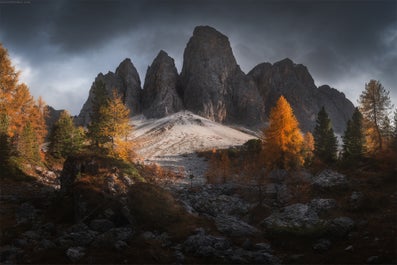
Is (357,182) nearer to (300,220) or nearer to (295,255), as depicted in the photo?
(300,220)

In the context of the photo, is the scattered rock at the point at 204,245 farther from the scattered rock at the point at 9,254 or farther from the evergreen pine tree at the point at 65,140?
the evergreen pine tree at the point at 65,140

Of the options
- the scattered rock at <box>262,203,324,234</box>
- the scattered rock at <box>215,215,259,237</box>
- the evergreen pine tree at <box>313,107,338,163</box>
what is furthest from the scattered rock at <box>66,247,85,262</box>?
the evergreen pine tree at <box>313,107,338,163</box>

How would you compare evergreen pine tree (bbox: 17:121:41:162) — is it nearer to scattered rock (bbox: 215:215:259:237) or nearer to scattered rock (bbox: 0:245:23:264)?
scattered rock (bbox: 0:245:23:264)

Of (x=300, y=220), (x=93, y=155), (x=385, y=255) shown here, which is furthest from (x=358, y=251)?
(x=93, y=155)

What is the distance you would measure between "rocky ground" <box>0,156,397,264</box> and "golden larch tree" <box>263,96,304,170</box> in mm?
6253

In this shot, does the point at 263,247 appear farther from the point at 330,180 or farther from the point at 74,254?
the point at 330,180

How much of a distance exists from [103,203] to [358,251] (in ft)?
51.4

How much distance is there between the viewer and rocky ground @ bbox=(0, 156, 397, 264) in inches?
570

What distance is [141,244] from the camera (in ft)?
51.8

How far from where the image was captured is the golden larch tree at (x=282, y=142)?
33.5 meters

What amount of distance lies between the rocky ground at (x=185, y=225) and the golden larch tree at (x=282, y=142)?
6253mm

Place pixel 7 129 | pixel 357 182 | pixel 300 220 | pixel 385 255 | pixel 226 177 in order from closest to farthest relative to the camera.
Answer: pixel 385 255
pixel 300 220
pixel 357 182
pixel 7 129
pixel 226 177

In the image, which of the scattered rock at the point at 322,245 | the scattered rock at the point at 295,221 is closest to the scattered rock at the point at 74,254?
the scattered rock at the point at 295,221

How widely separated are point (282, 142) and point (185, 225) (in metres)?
18.6
